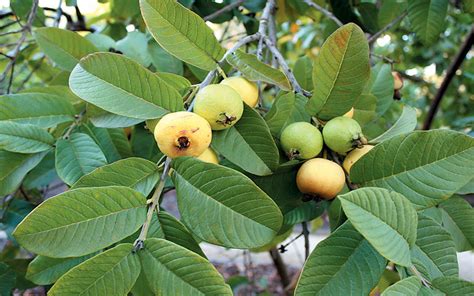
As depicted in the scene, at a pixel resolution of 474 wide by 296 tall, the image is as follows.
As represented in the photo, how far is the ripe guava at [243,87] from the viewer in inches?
27.5

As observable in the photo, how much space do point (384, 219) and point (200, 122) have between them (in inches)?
9.6

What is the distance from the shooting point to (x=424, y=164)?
61cm

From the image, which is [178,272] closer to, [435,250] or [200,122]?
[200,122]

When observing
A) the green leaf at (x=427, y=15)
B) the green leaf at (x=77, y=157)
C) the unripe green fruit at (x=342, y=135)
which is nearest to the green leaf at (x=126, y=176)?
the green leaf at (x=77, y=157)

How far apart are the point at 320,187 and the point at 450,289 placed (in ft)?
0.65

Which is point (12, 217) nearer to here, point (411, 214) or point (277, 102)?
point (277, 102)

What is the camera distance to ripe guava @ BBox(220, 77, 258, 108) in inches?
27.5

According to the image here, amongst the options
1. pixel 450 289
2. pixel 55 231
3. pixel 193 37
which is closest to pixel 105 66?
pixel 193 37

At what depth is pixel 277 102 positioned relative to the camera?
71 centimetres

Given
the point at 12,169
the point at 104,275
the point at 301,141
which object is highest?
the point at 301,141

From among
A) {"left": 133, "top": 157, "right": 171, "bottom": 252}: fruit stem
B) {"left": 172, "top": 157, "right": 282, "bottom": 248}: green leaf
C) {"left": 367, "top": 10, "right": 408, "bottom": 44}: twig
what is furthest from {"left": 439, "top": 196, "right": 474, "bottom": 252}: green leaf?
{"left": 367, "top": 10, "right": 408, "bottom": 44}: twig

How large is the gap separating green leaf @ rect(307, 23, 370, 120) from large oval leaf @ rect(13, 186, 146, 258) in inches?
12.7

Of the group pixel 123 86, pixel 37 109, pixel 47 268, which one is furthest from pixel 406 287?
pixel 37 109

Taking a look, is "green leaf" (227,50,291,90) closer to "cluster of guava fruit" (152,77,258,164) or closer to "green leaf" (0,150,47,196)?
"cluster of guava fruit" (152,77,258,164)
